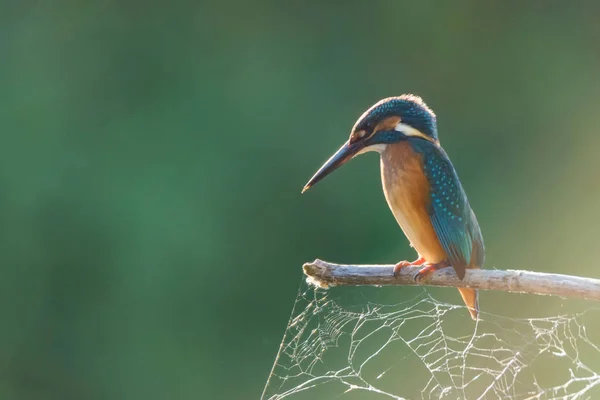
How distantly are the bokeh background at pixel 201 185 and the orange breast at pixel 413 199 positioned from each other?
109 inches

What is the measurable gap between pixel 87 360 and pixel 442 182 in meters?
3.82

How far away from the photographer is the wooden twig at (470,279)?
4.89 feet

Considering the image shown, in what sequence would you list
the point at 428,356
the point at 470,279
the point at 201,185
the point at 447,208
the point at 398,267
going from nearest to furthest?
1. the point at 470,279
2. the point at 398,267
3. the point at 447,208
4. the point at 428,356
5. the point at 201,185

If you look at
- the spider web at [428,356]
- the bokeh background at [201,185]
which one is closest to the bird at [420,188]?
the spider web at [428,356]

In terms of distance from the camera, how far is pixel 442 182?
2037 millimetres

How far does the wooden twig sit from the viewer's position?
4.89ft

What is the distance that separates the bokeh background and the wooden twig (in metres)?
2.97

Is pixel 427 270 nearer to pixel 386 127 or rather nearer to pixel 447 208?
pixel 447 208

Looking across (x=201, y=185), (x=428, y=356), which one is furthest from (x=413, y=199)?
(x=201, y=185)

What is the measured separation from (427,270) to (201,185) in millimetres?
3361

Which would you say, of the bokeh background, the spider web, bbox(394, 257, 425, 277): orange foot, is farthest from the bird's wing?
the bokeh background

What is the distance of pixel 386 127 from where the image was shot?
2.11 meters

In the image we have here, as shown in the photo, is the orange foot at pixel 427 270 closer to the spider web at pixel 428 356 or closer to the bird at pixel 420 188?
the bird at pixel 420 188

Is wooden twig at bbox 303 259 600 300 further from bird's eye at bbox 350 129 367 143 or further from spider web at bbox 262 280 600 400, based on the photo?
bird's eye at bbox 350 129 367 143
